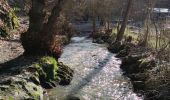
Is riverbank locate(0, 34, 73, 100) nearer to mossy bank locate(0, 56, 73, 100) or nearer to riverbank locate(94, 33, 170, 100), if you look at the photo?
mossy bank locate(0, 56, 73, 100)

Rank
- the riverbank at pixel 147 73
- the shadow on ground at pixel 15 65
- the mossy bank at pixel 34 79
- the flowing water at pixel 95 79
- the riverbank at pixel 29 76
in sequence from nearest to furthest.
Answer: the mossy bank at pixel 34 79 → the riverbank at pixel 29 76 → the riverbank at pixel 147 73 → the shadow on ground at pixel 15 65 → the flowing water at pixel 95 79

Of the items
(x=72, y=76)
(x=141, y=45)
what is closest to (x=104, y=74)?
(x=72, y=76)

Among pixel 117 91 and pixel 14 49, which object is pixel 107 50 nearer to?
pixel 14 49

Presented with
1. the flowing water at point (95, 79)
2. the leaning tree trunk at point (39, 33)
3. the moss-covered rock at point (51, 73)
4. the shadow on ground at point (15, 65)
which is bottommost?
the flowing water at point (95, 79)

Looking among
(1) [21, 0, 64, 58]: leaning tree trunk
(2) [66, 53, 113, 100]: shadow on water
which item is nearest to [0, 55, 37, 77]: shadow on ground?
(1) [21, 0, 64, 58]: leaning tree trunk

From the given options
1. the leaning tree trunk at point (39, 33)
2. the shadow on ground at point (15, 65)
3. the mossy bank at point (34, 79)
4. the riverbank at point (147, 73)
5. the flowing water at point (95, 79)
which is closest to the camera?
the mossy bank at point (34, 79)

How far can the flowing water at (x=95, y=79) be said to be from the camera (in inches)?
843

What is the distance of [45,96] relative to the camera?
19938mm

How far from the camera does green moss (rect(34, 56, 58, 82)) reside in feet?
72.6

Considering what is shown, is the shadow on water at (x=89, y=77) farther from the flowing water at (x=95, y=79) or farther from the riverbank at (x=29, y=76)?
the riverbank at (x=29, y=76)

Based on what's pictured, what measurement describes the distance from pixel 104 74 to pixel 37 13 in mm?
6695

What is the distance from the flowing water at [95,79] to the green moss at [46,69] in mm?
973

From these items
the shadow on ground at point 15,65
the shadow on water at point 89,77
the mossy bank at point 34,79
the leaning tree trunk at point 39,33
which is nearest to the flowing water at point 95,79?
the shadow on water at point 89,77

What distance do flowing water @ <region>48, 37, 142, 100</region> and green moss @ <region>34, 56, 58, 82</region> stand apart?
3.19 feet
